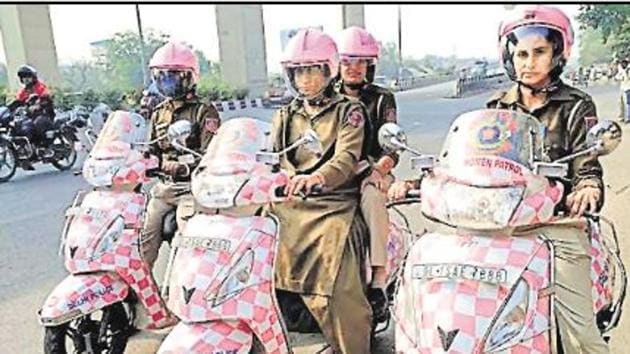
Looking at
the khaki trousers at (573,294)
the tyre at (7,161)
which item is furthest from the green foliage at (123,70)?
the khaki trousers at (573,294)

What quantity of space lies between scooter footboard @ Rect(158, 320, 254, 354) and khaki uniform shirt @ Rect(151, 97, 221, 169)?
1.33 meters

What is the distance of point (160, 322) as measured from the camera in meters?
3.52

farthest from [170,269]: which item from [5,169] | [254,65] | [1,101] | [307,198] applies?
[254,65]

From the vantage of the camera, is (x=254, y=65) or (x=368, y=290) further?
(x=254, y=65)

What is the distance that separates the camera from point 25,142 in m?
10.1

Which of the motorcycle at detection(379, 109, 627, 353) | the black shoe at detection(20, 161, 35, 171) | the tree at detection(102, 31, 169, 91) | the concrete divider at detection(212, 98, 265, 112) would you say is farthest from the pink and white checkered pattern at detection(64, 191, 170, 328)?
the tree at detection(102, 31, 169, 91)

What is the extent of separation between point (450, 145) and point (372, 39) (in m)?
1.98

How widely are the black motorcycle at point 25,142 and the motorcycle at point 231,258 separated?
7.80 meters

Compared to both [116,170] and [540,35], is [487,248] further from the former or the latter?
[116,170]

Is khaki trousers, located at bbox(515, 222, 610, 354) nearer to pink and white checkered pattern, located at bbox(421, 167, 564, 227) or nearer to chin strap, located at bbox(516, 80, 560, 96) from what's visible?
pink and white checkered pattern, located at bbox(421, 167, 564, 227)

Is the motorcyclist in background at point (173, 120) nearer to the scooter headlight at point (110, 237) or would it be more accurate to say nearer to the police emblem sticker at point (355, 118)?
the scooter headlight at point (110, 237)

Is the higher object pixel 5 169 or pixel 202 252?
pixel 202 252

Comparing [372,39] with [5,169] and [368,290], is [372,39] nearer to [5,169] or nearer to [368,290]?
[368,290]

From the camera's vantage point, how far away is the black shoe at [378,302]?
341cm
